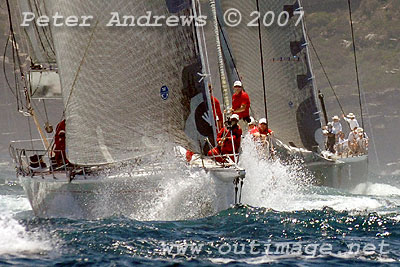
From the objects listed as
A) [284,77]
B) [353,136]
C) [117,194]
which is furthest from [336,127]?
[117,194]

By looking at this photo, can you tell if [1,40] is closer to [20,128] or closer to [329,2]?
[20,128]

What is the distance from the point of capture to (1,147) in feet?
164

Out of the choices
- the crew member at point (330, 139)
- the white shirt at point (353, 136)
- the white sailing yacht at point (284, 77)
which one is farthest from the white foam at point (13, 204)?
the white shirt at point (353, 136)

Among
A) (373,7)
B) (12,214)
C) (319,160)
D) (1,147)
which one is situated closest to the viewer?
(12,214)

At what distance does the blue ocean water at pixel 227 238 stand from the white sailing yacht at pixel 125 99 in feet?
2.15

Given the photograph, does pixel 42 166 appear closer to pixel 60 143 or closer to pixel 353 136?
pixel 60 143

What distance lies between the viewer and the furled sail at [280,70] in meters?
23.0

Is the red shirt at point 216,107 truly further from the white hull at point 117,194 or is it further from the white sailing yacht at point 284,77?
the white sailing yacht at point 284,77

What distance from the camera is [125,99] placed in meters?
14.4

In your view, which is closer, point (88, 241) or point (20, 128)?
point (88, 241)

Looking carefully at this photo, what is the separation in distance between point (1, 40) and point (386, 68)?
91.8 feet

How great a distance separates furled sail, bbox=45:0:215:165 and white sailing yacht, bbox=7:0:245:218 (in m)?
0.02

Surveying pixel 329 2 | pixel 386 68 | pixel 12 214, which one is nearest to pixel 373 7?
pixel 329 2

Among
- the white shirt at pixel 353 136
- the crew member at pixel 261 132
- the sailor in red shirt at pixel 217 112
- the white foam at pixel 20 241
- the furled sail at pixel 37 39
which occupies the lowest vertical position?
the white shirt at pixel 353 136
